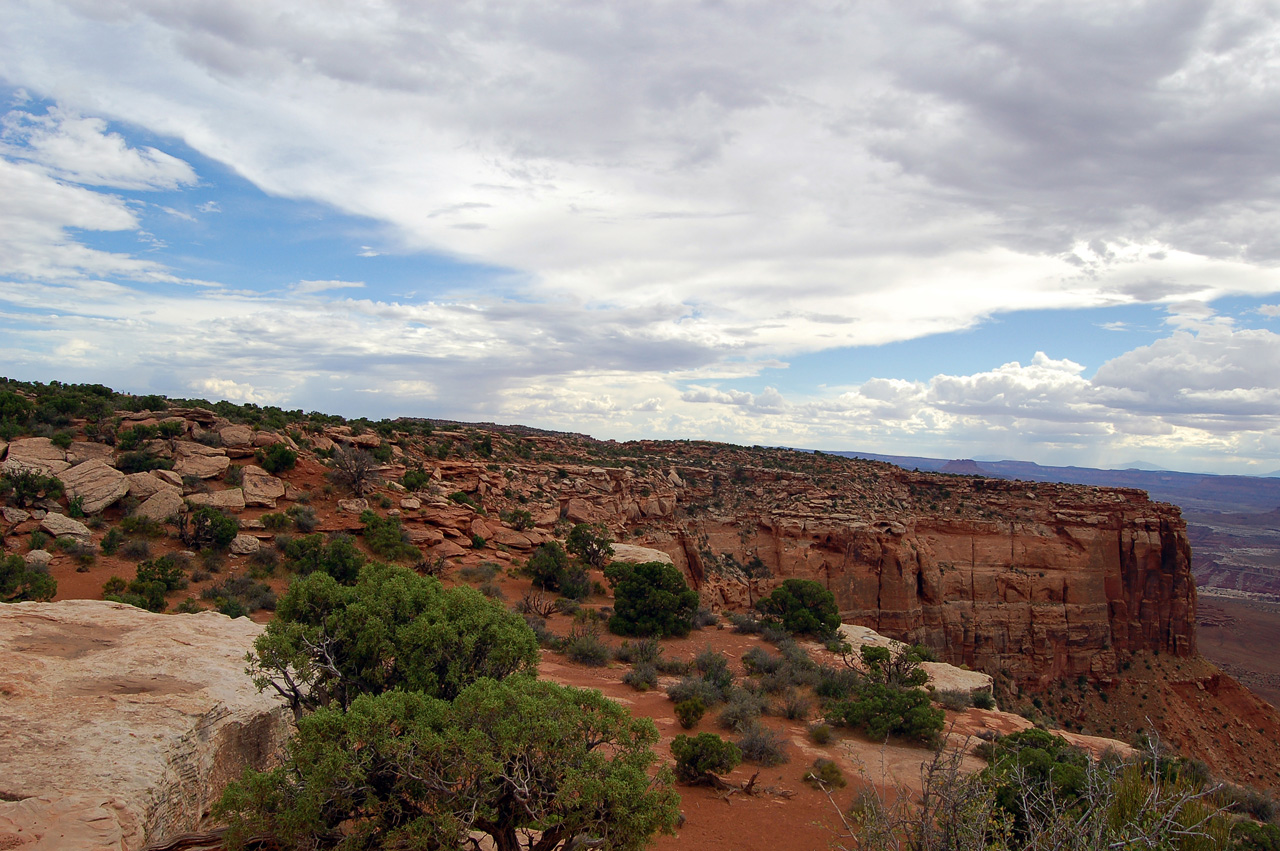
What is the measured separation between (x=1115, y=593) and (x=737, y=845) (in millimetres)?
40660

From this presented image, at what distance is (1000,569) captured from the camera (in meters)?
36.3

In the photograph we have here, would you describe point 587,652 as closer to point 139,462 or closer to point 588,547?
point 588,547

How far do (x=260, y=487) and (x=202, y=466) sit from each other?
76.6 inches

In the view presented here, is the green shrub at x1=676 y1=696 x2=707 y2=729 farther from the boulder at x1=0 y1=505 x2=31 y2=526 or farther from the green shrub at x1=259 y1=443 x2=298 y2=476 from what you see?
the boulder at x1=0 y1=505 x2=31 y2=526

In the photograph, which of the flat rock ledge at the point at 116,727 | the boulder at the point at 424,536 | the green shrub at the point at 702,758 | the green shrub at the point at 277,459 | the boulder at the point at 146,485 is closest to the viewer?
the flat rock ledge at the point at 116,727

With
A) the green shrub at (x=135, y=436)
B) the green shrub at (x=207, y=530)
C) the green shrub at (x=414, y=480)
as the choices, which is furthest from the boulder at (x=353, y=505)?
the green shrub at (x=135, y=436)

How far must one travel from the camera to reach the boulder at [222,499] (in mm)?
19203

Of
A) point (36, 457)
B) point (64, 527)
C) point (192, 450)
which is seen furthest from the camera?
point (192, 450)

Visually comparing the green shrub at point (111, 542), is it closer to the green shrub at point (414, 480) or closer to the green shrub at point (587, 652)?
the green shrub at point (414, 480)

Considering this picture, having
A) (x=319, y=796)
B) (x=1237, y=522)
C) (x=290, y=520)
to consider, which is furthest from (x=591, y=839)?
(x=1237, y=522)

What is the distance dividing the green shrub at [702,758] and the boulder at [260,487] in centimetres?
1721

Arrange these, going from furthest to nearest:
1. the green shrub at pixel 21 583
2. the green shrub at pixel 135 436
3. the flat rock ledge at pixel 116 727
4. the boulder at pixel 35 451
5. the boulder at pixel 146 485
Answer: the green shrub at pixel 135 436
the boulder at pixel 146 485
the boulder at pixel 35 451
the green shrub at pixel 21 583
the flat rock ledge at pixel 116 727

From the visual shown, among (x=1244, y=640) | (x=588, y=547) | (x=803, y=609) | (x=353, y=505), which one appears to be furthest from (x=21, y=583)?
(x=1244, y=640)

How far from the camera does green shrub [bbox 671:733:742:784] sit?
9555mm
